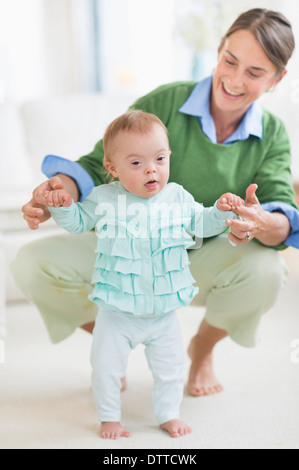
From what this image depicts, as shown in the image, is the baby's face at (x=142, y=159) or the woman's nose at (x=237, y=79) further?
the woman's nose at (x=237, y=79)

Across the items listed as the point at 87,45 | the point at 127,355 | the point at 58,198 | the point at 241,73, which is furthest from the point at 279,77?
the point at 87,45

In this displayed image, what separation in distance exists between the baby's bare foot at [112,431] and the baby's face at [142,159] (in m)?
0.49

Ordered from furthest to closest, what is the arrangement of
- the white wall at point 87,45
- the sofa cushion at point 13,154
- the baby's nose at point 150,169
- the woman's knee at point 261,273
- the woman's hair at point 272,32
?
the white wall at point 87,45
the sofa cushion at point 13,154
the woman's knee at point 261,273
the woman's hair at point 272,32
the baby's nose at point 150,169

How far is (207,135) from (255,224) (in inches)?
8.9

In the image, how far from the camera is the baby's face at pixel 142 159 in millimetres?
1006

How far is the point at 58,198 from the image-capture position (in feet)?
3.36

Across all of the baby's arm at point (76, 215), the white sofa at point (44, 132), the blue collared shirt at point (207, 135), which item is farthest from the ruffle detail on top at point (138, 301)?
the white sofa at point (44, 132)

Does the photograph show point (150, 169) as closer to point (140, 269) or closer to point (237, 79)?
point (140, 269)

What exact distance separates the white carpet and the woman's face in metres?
0.63

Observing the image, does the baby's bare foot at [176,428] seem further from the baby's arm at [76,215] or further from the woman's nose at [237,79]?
the woman's nose at [237,79]

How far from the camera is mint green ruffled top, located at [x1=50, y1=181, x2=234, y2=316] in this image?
1.05 metres

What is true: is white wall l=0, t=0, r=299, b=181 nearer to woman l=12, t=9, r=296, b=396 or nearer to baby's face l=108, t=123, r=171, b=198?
woman l=12, t=9, r=296, b=396

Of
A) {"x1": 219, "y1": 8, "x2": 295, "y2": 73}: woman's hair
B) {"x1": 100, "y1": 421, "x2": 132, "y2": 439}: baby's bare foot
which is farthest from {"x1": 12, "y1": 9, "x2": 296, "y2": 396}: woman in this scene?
{"x1": 100, "y1": 421, "x2": 132, "y2": 439}: baby's bare foot

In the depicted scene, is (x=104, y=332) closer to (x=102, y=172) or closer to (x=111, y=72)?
(x=102, y=172)
